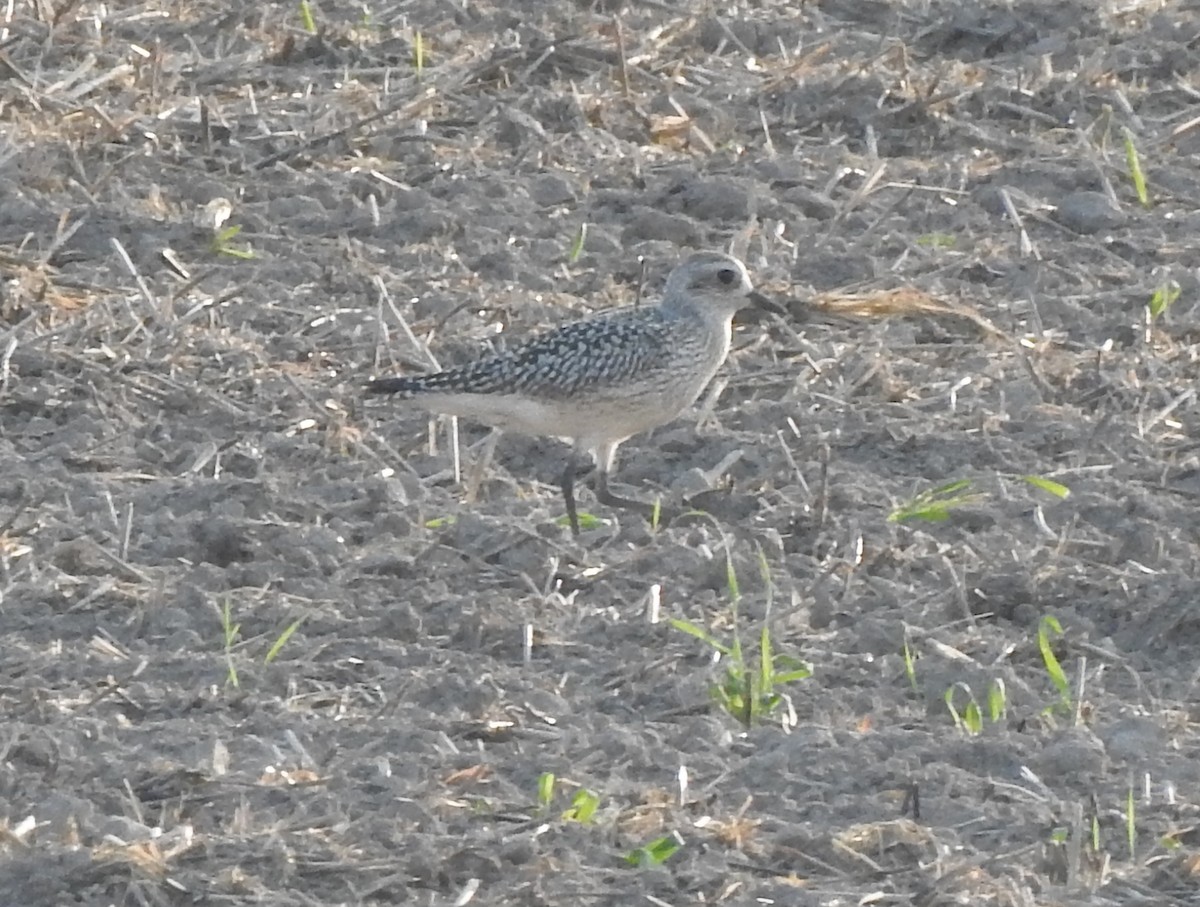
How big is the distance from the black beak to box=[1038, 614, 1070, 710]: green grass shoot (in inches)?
79.6

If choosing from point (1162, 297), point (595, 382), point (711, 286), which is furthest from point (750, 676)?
point (1162, 297)

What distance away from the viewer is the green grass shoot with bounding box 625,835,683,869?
236 inches

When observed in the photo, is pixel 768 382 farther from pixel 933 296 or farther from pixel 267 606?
pixel 267 606

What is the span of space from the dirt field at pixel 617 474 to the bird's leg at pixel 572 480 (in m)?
0.08

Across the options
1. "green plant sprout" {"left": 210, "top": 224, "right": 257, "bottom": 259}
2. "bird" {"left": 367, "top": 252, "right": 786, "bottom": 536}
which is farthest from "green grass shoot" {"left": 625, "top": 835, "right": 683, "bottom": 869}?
"green plant sprout" {"left": 210, "top": 224, "right": 257, "bottom": 259}

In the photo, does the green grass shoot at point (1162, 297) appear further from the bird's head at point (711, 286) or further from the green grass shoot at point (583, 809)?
the green grass shoot at point (583, 809)

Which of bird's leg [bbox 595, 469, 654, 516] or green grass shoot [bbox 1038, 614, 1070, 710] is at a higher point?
green grass shoot [bbox 1038, 614, 1070, 710]

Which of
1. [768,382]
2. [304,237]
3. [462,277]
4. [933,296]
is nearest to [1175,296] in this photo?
[933,296]

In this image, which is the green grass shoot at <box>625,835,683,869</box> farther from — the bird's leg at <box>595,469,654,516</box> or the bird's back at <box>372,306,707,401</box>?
the bird's back at <box>372,306,707,401</box>

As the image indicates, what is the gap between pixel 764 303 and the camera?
9.16m

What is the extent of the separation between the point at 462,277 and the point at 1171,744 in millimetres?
3968

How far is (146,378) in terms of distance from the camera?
29.6 feet

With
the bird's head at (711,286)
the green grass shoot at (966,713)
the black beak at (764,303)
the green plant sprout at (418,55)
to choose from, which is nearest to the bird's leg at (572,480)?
the bird's head at (711,286)

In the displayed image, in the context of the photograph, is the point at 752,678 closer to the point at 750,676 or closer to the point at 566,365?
the point at 750,676
